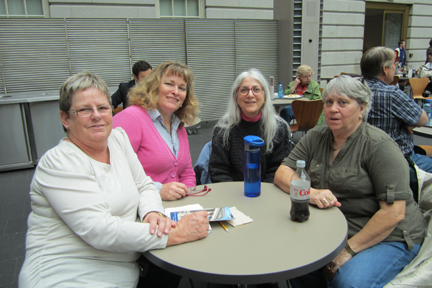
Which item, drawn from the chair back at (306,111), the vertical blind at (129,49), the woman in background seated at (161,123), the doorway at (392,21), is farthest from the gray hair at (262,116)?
the doorway at (392,21)

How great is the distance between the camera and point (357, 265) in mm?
1541

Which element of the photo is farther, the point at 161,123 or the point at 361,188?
the point at 161,123

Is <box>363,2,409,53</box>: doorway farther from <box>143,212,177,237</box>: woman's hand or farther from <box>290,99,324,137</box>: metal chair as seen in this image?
<box>143,212,177,237</box>: woman's hand

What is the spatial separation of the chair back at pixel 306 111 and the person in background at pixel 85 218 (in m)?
4.03

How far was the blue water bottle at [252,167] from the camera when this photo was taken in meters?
1.82

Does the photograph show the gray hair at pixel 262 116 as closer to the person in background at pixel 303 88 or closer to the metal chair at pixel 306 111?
the metal chair at pixel 306 111

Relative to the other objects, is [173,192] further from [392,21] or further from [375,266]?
[392,21]

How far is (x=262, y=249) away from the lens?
1304 mm

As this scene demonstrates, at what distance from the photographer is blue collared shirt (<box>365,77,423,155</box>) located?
111 inches

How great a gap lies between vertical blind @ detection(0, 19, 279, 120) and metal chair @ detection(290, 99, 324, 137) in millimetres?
3832

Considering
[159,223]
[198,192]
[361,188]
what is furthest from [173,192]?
[361,188]

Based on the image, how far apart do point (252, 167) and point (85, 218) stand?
944 millimetres

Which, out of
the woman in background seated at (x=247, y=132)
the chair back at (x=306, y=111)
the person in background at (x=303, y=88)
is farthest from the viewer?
the person in background at (x=303, y=88)

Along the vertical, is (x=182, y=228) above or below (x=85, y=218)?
below
